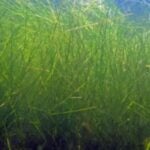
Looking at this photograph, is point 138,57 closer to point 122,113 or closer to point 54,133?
point 122,113

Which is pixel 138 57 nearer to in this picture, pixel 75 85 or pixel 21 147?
pixel 75 85

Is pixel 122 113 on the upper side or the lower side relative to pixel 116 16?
lower

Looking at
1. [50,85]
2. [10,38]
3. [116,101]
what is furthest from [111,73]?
[10,38]

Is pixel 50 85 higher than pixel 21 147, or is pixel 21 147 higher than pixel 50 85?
pixel 50 85

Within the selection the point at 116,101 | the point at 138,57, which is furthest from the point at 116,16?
the point at 116,101

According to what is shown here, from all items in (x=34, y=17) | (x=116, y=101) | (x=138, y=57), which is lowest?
(x=116, y=101)

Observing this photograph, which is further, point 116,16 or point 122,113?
point 116,16
